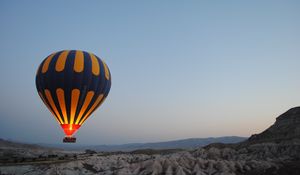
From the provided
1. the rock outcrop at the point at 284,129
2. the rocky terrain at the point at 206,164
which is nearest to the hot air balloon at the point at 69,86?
the rocky terrain at the point at 206,164

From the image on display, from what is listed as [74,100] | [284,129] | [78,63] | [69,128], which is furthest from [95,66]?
[284,129]

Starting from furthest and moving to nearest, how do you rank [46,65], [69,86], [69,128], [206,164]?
1. [46,65]
2. [69,128]
3. [69,86]
4. [206,164]

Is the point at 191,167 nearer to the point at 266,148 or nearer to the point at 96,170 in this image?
the point at 96,170

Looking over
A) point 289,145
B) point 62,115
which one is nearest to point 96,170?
point 62,115

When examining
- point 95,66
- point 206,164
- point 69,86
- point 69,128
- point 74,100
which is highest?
point 95,66

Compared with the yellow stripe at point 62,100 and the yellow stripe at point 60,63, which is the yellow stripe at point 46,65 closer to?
the yellow stripe at point 60,63

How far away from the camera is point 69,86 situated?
3800 centimetres

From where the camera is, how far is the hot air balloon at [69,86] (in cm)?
3803

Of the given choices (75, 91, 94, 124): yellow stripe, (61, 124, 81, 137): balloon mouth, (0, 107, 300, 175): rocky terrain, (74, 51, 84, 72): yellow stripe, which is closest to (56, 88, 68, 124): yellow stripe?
(61, 124, 81, 137): balloon mouth

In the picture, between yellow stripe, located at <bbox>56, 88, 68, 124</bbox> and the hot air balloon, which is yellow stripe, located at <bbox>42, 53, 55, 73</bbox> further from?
yellow stripe, located at <bbox>56, 88, 68, 124</bbox>

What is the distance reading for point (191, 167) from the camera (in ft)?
92.7

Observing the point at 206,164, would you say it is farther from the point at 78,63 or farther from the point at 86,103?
the point at 78,63

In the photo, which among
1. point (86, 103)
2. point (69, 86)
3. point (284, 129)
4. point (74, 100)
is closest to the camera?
point (69, 86)

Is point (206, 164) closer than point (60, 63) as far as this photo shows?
Yes
